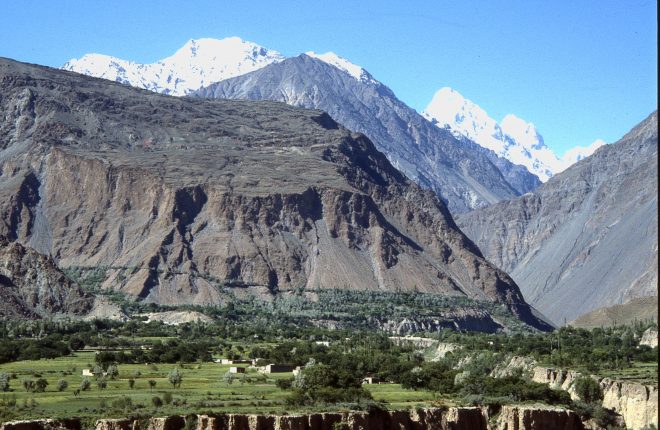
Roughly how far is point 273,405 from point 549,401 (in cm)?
2639

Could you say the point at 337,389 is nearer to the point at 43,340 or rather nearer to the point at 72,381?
the point at 72,381

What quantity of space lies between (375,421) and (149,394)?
1906 centimetres

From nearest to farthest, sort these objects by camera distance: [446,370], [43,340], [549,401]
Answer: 1. [549,401]
2. [446,370]
3. [43,340]

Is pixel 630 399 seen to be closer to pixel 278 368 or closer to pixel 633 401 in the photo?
pixel 633 401

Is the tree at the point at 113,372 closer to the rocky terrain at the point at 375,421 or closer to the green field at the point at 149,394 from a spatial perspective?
the green field at the point at 149,394

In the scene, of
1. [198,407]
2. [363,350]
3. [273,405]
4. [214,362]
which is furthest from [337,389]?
[363,350]

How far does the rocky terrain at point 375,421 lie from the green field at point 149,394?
2.04 m

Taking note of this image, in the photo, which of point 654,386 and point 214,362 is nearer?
point 654,386

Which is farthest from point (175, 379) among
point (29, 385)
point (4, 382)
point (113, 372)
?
point (4, 382)

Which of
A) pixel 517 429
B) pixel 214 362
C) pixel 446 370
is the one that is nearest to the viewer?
pixel 517 429

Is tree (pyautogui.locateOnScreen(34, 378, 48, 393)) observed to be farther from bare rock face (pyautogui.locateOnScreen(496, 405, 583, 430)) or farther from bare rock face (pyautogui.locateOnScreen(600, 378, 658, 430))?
bare rock face (pyautogui.locateOnScreen(600, 378, 658, 430))

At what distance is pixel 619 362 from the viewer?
145 metres

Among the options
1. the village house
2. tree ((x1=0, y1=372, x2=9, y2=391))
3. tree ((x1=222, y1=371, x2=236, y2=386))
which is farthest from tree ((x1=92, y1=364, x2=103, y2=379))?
the village house

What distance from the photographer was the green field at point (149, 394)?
317 ft
